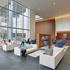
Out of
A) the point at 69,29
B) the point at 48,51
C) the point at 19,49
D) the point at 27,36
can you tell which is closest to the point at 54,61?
the point at 48,51

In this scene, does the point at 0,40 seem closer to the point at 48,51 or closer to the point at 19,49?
the point at 19,49

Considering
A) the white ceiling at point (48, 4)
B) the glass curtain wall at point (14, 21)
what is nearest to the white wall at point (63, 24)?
the white ceiling at point (48, 4)

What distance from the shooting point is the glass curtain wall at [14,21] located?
11.6m

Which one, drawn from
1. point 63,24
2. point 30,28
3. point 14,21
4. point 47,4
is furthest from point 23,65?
point 63,24

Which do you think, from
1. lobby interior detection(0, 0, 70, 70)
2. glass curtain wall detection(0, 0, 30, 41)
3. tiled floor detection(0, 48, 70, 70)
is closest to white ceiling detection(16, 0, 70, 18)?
lobby interior detection(0, 0, 70, 70)

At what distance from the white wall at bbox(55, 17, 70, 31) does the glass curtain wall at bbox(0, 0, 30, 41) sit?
18.4 ft

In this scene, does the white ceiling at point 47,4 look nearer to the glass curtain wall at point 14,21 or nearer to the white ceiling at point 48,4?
the white ceiling at point 48,4

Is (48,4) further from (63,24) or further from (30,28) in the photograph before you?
(63,24)

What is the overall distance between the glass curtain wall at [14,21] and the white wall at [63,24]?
5620 millimetres

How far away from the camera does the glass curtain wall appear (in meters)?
11.6

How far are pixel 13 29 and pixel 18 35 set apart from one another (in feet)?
4.40

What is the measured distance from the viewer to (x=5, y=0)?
460 inches

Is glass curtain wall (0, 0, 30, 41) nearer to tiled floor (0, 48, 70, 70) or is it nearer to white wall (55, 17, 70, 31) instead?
white wall (55, 17, 70, 31)

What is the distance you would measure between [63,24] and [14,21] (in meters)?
8.44
